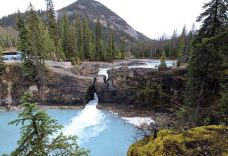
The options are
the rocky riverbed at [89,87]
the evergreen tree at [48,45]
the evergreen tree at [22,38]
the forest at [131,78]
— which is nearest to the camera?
the forest at [131,78]

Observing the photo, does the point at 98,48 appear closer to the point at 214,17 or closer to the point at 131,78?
the point at 131,78

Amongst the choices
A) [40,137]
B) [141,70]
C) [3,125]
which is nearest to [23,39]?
[3,125]

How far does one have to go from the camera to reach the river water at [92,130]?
24703 mm

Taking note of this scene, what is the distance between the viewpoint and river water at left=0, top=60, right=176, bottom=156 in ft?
81.0

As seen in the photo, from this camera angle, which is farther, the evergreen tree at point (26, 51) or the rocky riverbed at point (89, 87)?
the evergreen tree at point (26, 51)

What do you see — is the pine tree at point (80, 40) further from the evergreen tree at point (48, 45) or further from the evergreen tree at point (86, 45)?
the evergreen tree at point (48, 45)

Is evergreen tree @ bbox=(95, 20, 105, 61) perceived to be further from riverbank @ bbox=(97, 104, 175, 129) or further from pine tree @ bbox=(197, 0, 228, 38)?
pine tree @ bbox=(197, 0, 228, 38)

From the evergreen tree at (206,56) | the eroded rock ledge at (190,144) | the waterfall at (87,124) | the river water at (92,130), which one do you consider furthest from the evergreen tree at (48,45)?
the eroded rock ledge at (190,144)

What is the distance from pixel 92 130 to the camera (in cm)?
2955

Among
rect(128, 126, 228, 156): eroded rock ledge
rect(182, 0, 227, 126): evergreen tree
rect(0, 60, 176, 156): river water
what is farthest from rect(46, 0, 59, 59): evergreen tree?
rect(128, 126, 228, 156): eroded rock ledge

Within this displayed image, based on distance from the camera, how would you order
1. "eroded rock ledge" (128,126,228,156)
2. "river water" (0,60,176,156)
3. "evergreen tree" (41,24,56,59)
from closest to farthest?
"eroded rock ledge" (128,126,228,156), "river water" (0,60,176,156), "evergreen tree" (41,24,56,59)

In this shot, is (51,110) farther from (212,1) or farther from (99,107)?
(212,1)

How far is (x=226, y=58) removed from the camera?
1861cm

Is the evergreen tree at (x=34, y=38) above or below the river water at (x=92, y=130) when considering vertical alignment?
above
